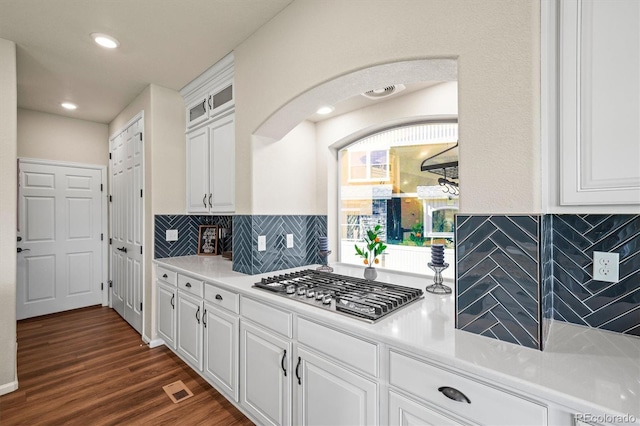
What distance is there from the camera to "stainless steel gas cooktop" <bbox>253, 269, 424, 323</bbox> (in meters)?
1.47

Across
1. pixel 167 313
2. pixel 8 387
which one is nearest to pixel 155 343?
pixel 167 313

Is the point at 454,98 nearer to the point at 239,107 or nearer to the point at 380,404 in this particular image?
the point at 239,107

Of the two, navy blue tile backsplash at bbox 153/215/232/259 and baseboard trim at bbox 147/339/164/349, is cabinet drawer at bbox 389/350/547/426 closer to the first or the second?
navy blue tile backsplash at bbox 153/215/232/259

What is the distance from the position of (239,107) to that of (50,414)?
8.55 ft

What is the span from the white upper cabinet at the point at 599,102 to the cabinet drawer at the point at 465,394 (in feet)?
2.31

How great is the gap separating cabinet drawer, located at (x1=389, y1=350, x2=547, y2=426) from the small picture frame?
8.94ft

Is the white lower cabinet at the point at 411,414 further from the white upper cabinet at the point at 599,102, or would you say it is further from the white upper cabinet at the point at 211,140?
the white upper cabinet at the point at 211,140

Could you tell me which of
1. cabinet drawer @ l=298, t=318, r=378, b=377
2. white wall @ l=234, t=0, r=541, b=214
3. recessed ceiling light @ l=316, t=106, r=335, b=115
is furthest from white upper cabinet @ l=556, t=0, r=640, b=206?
recessed ceiling light @ l=316, t=106, r=335, b=115

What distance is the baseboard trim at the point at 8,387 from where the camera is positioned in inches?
93.7

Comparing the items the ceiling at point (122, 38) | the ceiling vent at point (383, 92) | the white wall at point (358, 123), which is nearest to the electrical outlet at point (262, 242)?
the white wall at point (358, 123)

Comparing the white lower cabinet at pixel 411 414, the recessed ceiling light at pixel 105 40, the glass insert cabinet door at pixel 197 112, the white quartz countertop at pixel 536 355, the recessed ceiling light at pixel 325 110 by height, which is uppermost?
the recessed ceiling light at pixel 105 40

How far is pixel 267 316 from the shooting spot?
184 centimetres

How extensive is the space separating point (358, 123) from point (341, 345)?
80.4 inches

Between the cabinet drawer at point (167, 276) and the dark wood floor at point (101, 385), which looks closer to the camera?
the dark wood floor at point (101, 385)
